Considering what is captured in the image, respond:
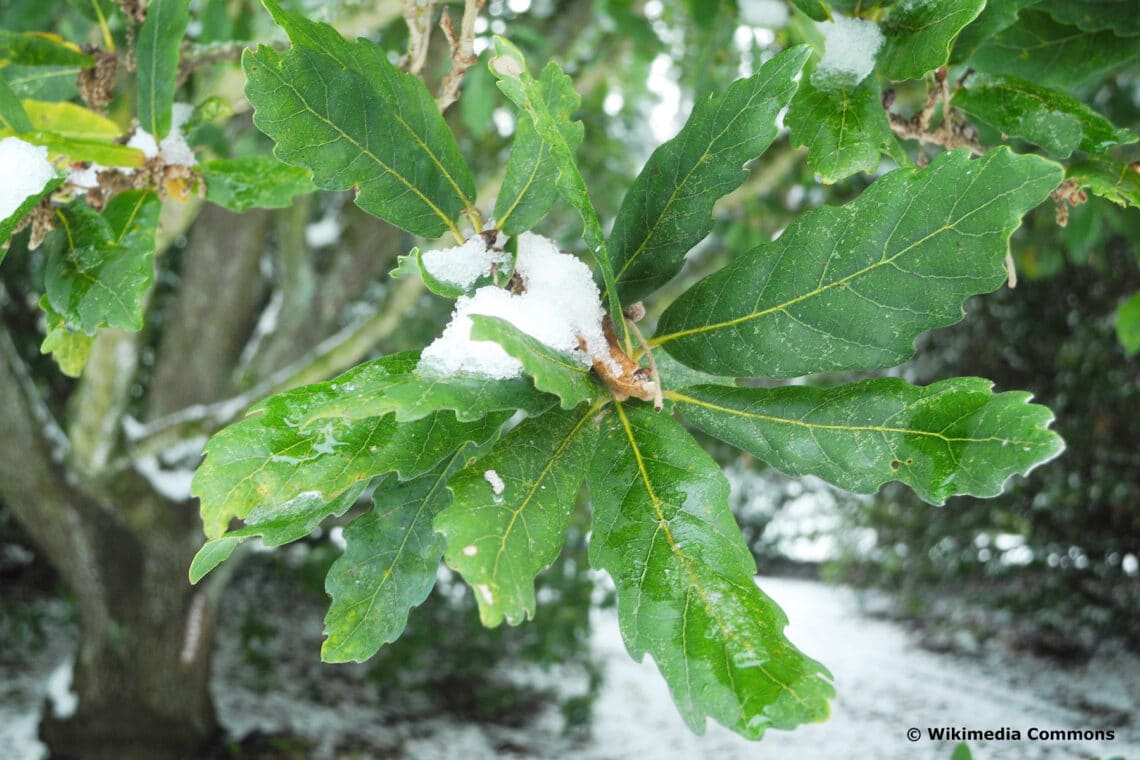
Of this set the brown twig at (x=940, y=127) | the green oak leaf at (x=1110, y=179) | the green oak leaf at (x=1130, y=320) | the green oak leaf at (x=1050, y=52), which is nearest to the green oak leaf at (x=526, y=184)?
the brown twig at (x=940, y=127)

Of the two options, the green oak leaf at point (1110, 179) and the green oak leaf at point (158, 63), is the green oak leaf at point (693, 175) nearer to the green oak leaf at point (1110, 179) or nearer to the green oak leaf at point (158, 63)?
the green oak leaf at point (1110, 179)

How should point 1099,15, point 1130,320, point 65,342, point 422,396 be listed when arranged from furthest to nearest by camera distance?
point 1130,320 < point 1099,15 < point 65,342 < point 422,396

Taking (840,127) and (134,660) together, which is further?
(134,660)

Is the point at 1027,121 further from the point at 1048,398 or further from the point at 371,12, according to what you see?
the point at 1048,398

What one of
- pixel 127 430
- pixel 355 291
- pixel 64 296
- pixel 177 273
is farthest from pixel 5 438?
pixel 64 296

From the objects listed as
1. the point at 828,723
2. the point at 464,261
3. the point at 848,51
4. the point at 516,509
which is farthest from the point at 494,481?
the point at 828,723

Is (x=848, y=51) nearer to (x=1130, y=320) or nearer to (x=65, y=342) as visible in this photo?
(x=65, y=342)
